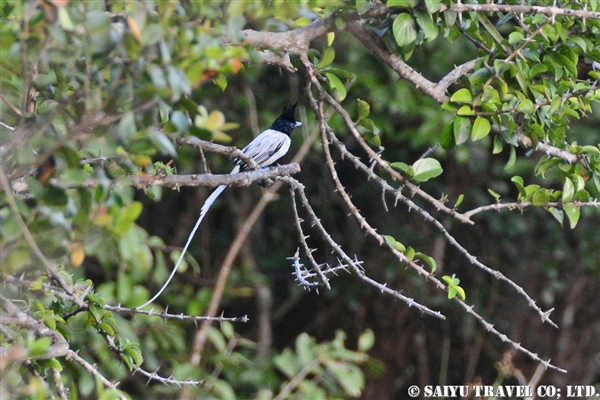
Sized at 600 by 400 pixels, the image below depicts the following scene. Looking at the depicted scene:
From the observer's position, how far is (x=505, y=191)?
6.00 metres

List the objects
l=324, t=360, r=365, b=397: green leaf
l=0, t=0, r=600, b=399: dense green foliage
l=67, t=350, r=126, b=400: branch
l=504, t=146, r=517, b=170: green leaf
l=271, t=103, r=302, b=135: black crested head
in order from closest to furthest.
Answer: l=0, t=0, r=600, b=399: dense green foliage, l=67, t=350, r=126, b=400: branch, l=504, t=146, r=517, b=170: green leaf, l=324, t=360, r=365, b=397: green leaf, l=271, t=103, r=302, b=135: black crested head

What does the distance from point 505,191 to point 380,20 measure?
147 inches

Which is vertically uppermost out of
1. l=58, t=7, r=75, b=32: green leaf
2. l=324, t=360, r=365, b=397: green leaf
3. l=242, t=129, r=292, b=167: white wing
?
l=58, t=7, r=75, b=32: green leaf

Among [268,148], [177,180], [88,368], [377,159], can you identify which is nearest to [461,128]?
[377,159]

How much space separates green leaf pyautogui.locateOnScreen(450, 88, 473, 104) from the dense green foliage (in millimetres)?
21

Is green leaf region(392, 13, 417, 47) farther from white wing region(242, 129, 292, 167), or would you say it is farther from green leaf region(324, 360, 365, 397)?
white wing region(242, 129, 292, 167)

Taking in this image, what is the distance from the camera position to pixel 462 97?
2383mm

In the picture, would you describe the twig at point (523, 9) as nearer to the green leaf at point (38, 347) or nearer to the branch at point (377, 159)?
the branch at point (377, 159)

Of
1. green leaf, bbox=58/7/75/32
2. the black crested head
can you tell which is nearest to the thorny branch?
green leaf, bbox=58/7/75/32

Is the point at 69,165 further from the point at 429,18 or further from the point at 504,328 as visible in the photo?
the point at 504,328

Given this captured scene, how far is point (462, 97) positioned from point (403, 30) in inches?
11.7

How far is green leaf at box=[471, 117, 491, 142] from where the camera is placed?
2352mm

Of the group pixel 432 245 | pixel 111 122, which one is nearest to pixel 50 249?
pixel 111 122

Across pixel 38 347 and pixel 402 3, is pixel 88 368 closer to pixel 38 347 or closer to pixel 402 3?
pixel 38 347
